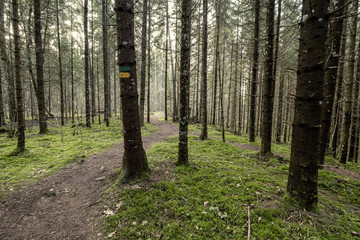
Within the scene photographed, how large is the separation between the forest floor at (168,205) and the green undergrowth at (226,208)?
2cm

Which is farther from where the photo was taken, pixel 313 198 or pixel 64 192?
pixel 64 192

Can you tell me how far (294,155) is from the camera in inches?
113

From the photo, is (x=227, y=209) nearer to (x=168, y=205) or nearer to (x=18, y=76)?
(x=168, y=205)

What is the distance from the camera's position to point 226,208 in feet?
10.4

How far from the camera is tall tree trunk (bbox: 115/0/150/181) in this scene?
364 cm

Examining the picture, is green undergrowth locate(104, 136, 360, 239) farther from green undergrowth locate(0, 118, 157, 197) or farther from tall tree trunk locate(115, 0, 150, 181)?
green undergrowth locate(0, 118, 157, 197)

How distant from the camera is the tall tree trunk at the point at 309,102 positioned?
2.50 m

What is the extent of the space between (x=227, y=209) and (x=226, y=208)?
0.03 m

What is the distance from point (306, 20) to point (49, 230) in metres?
6.35

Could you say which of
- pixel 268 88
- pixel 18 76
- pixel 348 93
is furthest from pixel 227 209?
pixel 18 76

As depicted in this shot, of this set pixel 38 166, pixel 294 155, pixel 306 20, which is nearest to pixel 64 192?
pixel 38 166

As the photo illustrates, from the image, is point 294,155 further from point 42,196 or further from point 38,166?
point 38,166

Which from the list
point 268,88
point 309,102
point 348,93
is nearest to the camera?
point 309,102

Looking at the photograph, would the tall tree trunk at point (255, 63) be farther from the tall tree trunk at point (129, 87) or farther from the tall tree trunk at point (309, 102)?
the tall tree trunk at point (129, 87)
